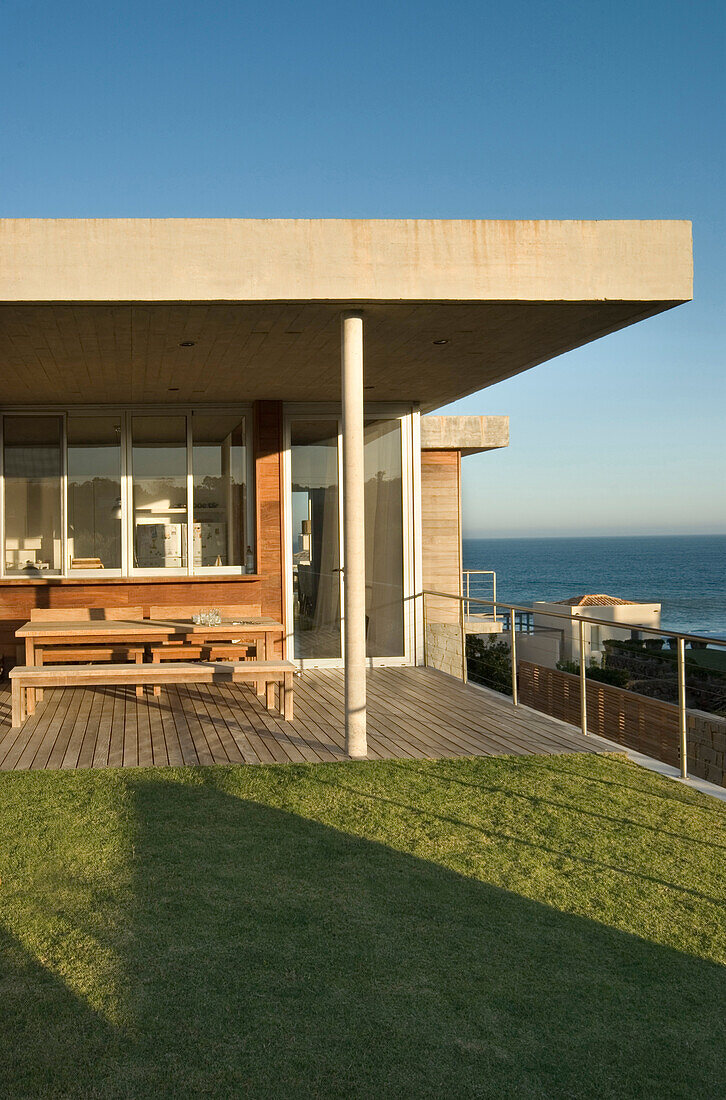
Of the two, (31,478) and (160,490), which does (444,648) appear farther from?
(31,478)

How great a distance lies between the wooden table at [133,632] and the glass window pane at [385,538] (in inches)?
69.2

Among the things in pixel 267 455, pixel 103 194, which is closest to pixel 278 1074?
pixel 267 455

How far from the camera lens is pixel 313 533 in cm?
1019

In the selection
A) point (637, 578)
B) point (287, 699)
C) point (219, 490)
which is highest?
point (219, 490)

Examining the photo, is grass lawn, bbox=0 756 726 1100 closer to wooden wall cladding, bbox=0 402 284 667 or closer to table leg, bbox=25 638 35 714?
table leg, bbox=25 638 35 714

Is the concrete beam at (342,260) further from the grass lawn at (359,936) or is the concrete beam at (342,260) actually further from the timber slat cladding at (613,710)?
the timber slat cladding at (613,710)

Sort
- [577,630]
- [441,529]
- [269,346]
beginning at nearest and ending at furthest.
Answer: [269,346] → [441,529] → [577,630]

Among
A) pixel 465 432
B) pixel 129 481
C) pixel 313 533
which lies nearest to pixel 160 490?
pixel 129 481

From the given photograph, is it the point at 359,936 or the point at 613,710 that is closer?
the point at 359,936

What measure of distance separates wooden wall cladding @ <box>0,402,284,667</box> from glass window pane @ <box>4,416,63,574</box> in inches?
24.6

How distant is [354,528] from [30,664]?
3393 mm

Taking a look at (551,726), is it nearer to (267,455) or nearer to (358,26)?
(267,455)

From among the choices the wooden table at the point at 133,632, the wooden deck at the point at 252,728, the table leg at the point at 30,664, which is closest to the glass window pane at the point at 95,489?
the wooden table at the point at 133,632

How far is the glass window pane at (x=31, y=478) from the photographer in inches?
400
